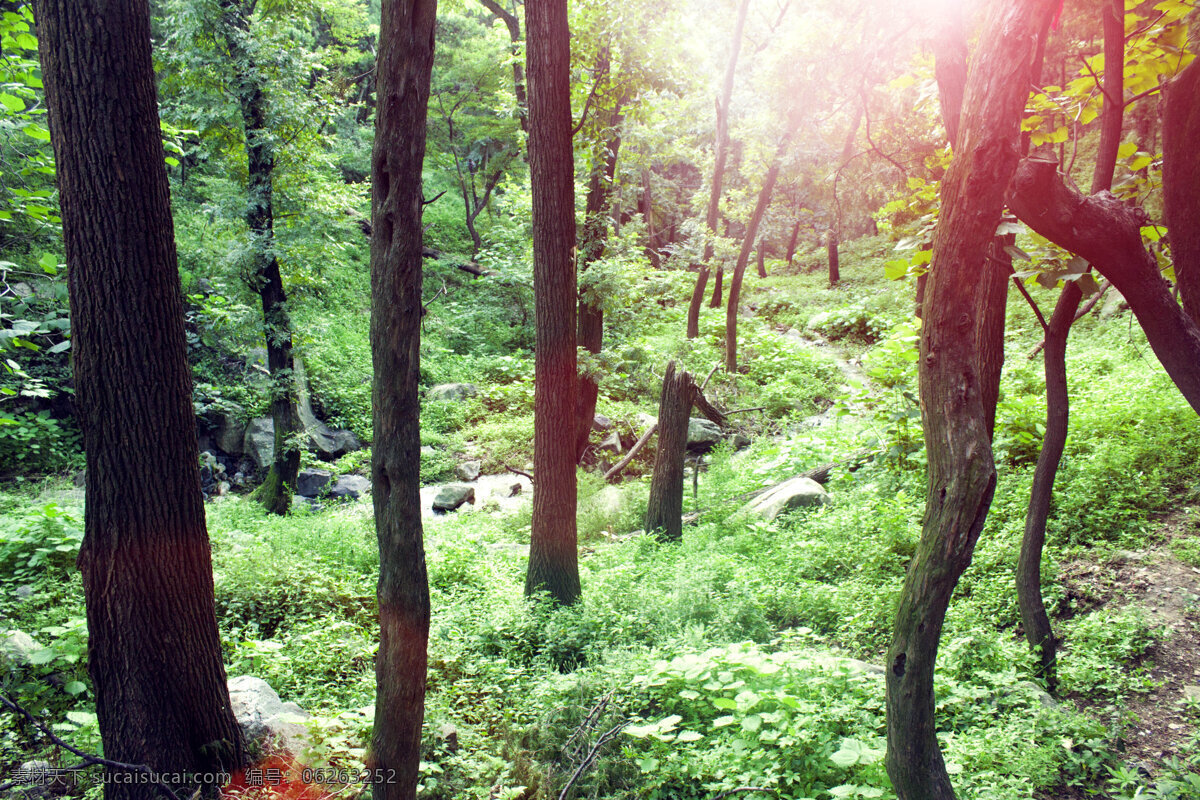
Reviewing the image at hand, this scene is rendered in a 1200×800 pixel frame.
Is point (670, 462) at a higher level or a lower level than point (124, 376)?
lower

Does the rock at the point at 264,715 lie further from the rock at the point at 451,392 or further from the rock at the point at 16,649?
the rock at the point at 451,392

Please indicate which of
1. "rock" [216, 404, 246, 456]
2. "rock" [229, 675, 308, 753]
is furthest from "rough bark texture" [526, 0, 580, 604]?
"rock" [216, 404, 246, 456]

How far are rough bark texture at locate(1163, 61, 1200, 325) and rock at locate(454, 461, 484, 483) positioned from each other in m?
11.3

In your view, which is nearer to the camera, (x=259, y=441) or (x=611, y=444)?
(x=611, y=444)

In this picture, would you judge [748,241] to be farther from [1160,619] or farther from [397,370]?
[397,370]

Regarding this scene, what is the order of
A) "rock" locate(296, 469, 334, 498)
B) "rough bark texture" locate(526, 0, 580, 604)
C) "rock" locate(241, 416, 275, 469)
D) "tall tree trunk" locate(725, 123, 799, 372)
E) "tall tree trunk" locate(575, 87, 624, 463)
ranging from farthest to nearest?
"tall tree trunk" locate(725, 123, 799, 372) → "rock" locate(241, 416, 275, 469) → "tall tree trunk" locate(575, 87, 624, 463) → "rock" locate(296, 469, 334, 498) → "rough bark texture" locate(526, 0, 580, 604)

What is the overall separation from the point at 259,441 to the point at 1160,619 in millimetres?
14828

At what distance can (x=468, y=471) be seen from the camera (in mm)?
12727

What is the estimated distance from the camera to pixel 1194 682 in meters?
3.77

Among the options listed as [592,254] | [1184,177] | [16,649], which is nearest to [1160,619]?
[1184,177]

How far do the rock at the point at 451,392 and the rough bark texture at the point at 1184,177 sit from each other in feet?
49.5

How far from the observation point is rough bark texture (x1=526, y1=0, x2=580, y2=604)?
5484mm

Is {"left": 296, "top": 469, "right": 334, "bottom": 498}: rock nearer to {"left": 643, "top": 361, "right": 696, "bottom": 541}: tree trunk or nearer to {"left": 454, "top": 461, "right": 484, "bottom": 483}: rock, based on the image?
{"left": 454, "top": 461, "right": 484, "bottom": 483}: rock

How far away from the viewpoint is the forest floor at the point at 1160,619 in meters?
3.45
